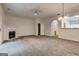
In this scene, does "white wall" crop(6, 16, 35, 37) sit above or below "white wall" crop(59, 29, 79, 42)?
above

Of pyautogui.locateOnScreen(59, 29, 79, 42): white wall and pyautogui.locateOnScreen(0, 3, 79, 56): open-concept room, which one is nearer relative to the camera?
pyautogui.locateOnScreen(0, 3, 79, 56): open-concept room

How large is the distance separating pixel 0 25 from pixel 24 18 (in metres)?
1.29

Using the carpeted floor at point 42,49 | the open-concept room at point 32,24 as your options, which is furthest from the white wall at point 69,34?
the carpeted floor at point 42,49

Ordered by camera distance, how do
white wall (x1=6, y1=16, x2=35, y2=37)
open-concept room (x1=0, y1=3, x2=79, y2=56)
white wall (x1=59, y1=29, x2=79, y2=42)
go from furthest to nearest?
1. white wall (x1=59, y1=29, x2=79, y2=42)
2. white wall (x1=6, y1=16, x2=35, y2=37)
3. open-concept room (x1=0, y1=3, x2=79, y2=56)

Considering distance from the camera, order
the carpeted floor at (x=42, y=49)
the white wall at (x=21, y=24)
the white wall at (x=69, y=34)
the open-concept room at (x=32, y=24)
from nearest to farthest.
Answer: the carpeted floor at (x=42, y=49), the open-concept room at (x=32, y=24), the white wall at (x=21, y=24), the white wall at (x=69, y=34)

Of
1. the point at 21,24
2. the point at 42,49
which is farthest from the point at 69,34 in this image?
the point at 21,24

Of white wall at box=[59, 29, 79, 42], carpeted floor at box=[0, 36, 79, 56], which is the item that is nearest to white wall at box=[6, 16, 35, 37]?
carpeted floor at box=[0, 36, 79, 56]

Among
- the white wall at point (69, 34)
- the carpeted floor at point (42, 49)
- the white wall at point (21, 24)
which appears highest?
the white wall at point (21, 24)

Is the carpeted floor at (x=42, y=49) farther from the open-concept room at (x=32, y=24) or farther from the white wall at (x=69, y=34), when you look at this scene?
the white wall at (x=69, y=34)

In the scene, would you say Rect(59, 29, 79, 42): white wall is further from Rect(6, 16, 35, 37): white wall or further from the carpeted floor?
Rect(6, 16, 35, 37): white wall

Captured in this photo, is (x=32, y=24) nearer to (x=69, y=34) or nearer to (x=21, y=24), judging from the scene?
(x=21, y=24)

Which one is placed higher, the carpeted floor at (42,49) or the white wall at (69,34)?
the white wall at (69,34)

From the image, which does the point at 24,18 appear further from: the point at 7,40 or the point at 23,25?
the point at 7,40

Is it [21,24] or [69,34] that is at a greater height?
[21,24]
